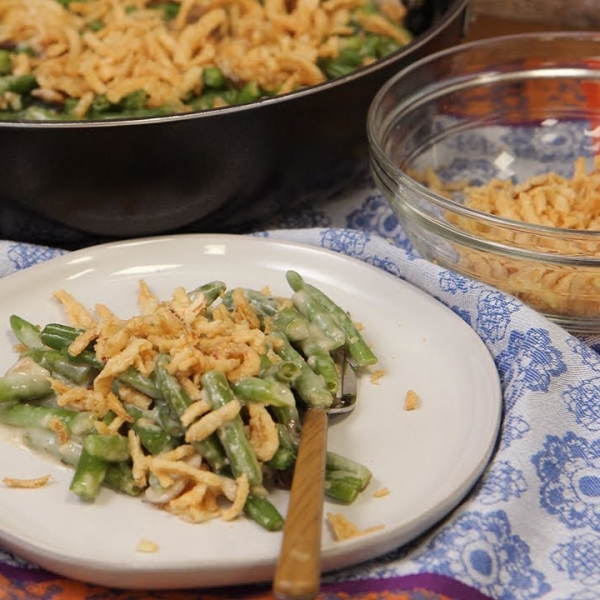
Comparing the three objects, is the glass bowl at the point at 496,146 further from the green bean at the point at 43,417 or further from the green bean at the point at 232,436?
the green bean at the point at 43,417

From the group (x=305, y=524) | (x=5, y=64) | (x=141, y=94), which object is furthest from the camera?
(x=5, y=64)

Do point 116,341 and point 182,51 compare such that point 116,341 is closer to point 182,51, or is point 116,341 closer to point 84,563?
point 84,563

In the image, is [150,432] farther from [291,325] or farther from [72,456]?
[291,325]

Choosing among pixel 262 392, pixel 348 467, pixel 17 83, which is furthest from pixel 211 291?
pixel 17 83

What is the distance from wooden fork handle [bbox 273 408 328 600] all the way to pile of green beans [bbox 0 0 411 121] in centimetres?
120

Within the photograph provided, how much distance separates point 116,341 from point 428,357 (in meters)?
0.69

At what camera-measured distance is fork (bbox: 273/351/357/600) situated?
1391 millimetres

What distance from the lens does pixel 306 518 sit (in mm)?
1521

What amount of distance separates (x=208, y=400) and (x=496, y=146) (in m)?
1.58

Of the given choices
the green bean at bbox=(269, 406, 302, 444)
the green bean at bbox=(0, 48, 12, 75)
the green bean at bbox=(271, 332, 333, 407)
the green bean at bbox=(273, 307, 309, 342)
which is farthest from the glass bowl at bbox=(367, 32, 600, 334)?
the green bean at bbox=(0, 48, 12, 75)

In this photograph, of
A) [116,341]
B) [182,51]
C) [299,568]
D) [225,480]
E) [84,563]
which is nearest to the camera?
[299,568]

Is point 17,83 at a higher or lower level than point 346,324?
higher

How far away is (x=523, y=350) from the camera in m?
2.09

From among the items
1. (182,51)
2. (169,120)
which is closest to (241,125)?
(169,120)
